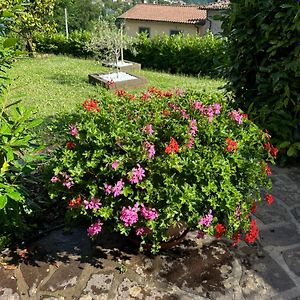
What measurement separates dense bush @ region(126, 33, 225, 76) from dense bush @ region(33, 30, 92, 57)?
12.3ft

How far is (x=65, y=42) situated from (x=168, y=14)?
2554cm

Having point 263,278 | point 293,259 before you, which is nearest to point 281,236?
point 293,259

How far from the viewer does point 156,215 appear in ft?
8.76

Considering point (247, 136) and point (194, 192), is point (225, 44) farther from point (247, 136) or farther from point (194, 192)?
point (194, 192)

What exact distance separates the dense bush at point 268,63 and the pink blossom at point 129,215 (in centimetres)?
311

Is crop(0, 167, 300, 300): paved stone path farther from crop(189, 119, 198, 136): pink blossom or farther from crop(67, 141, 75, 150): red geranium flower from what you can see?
crop(189, 119, 198, 136): pink blossom

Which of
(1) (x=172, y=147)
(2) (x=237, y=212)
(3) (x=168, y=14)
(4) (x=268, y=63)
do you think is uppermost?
(3) (x=168, y=14)

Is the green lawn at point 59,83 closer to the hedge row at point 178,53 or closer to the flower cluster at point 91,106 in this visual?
the hedge row at point 178,53

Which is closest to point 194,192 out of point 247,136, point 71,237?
point 247,136

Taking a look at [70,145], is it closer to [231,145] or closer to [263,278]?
[231,145]

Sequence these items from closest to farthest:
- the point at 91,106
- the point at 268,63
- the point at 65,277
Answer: the point at 65,277, the point at 91,106, the point at 268,63

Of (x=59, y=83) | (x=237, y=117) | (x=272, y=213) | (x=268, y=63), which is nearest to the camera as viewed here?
(x=237, y=117)

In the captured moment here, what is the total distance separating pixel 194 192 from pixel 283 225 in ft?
5.25

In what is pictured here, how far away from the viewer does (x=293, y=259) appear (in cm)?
324
